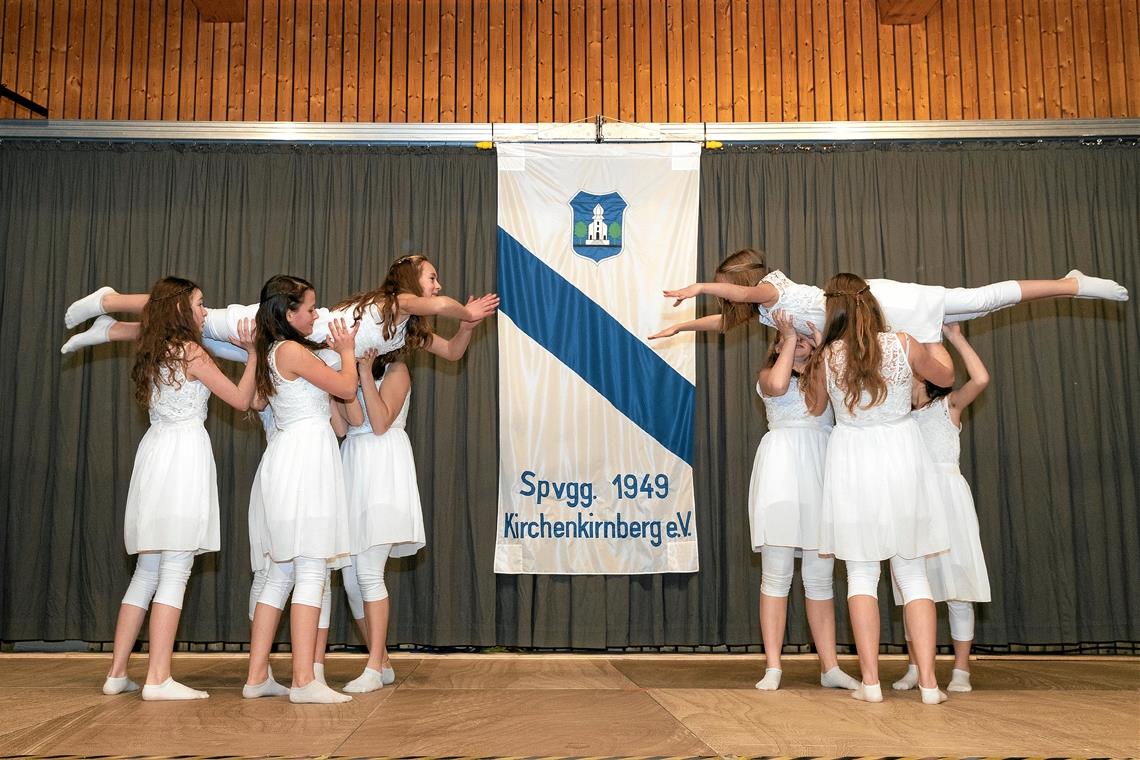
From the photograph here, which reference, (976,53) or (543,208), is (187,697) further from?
(976,53)

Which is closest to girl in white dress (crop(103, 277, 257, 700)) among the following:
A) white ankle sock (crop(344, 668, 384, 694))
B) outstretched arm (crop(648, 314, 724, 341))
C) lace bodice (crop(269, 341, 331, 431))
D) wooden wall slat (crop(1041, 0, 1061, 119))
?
lace bodice (crop(269, 341, 331, 431))

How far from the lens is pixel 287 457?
3.52 m

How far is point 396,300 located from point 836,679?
226 centimetres

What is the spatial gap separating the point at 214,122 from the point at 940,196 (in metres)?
4.30

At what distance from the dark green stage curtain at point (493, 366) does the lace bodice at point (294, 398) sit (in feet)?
6.97

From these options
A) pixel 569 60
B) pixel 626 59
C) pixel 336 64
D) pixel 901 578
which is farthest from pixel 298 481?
pixel 626 59

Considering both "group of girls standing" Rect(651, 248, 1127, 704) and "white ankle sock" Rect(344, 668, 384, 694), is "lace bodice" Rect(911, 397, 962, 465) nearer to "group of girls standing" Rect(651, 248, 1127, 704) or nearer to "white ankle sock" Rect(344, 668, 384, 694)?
"group of girls standing" Rect(651, 248, 1127, 704)

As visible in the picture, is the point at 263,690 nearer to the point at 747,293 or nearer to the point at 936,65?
the point at 747,293

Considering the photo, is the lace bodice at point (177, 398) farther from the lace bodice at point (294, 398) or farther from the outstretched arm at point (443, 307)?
the outstretched arm at point (443, 307)

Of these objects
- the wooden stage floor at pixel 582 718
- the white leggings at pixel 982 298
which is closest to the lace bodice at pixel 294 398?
the wooden stage floor at pixel 582 718

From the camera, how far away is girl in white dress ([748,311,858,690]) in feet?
12.7

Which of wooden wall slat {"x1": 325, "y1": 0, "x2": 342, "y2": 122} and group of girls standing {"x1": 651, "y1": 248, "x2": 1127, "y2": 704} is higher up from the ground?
wooden wall slat {"x1": 325, "y1": 0, "x2": 342, "y2": 122}

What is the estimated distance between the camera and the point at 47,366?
5.71 meters

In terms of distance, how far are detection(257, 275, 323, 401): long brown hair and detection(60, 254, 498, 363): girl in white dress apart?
16 cm
